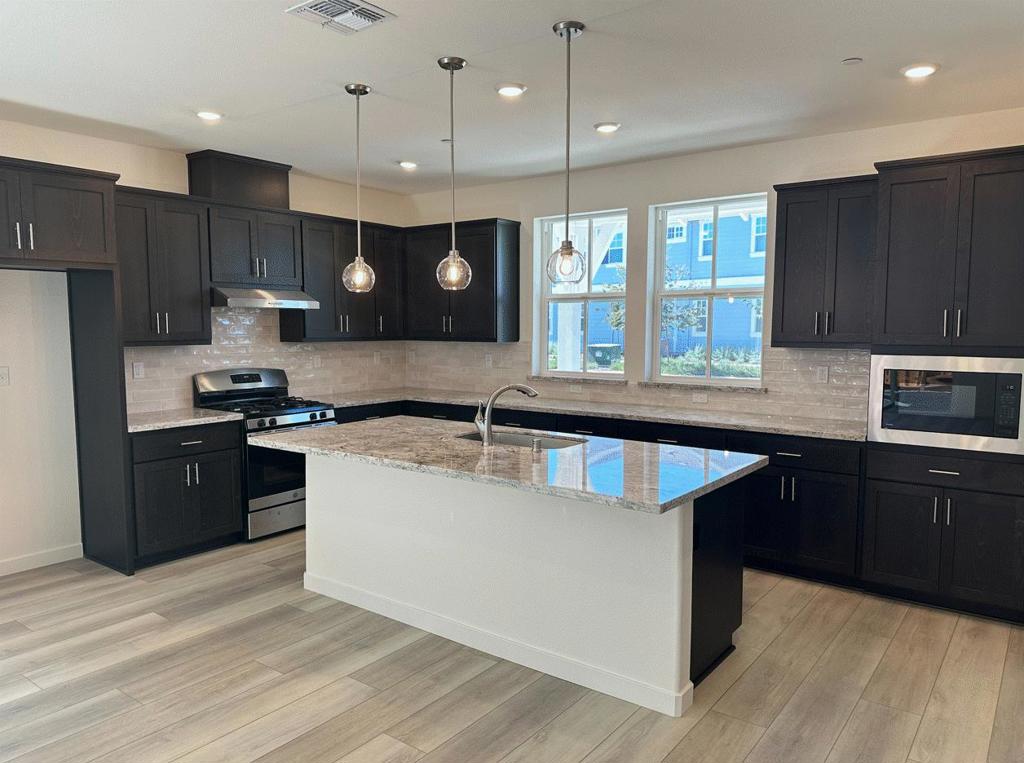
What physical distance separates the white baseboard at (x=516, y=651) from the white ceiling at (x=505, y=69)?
264 centimetres

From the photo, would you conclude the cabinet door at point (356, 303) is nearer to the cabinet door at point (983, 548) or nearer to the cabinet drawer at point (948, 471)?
the cabinet drawer at point (948, 471)

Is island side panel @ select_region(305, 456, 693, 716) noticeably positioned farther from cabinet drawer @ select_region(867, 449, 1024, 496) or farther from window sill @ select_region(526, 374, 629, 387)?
window sill @ select_region(526, 374, 629, 387)

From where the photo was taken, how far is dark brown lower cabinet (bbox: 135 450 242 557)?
433cm

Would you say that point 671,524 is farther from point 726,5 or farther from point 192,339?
point 192,339

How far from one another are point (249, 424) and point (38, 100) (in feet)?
7.28

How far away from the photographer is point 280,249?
5355mm

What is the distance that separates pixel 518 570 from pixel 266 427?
252 cm

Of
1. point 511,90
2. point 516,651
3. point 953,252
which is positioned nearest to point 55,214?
point 511,90

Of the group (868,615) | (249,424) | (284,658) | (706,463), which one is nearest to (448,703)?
(284,658)

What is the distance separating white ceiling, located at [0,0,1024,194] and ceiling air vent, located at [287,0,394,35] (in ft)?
0.19

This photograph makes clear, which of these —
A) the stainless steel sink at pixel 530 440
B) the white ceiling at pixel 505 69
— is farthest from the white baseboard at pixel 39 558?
the stainless steel sink at pixel 530 440

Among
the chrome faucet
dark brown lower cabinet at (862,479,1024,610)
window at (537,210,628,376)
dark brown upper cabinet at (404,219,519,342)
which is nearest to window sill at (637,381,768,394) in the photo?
window at (537,210,628,376)

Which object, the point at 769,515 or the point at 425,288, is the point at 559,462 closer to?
the point at 769,515

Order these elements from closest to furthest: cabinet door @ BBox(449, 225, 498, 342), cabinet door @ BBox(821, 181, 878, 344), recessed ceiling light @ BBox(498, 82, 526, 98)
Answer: recessed ceiling light @ BBox(498, 82, 526, 98) < cabinet door @ BBox(821, 181, 878, 344) < cabinet door @ BBox(449, 225, 498, 342)
